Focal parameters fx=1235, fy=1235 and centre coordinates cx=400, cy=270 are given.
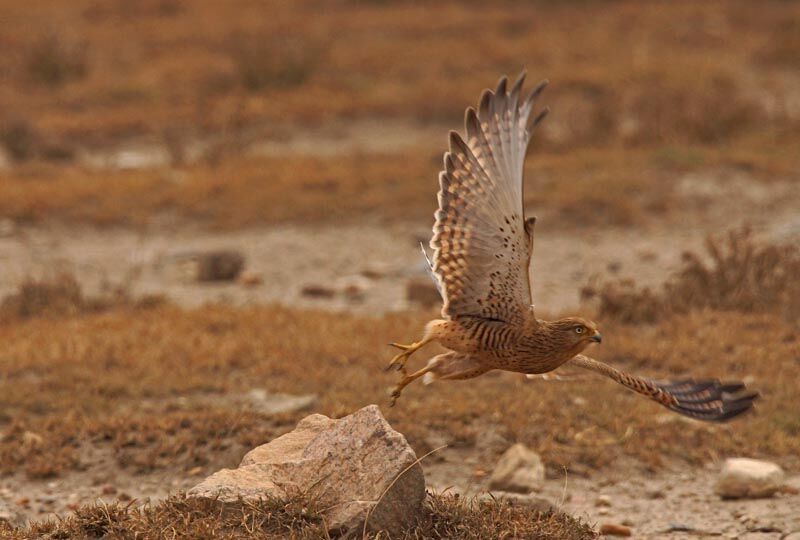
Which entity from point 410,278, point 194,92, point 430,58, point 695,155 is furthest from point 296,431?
point 430,58

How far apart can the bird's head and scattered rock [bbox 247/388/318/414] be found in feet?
8.60

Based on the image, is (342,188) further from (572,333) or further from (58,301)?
(572,333)

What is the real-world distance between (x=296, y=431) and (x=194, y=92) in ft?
44.3

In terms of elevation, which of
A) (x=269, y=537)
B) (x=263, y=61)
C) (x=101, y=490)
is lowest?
(x=101, y=490)

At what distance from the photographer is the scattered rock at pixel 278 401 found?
7.48 metres

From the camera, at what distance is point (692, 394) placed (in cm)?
582

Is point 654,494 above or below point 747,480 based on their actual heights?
below

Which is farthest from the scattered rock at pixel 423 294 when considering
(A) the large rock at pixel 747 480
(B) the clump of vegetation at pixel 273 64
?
(B) the clump of vegetation at pixel 273 64

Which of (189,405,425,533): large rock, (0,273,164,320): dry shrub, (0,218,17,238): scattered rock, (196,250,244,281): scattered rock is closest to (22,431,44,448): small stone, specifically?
(189,405,425,533): large rock

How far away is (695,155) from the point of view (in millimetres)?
14383

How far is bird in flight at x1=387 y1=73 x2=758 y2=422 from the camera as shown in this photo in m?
5.12

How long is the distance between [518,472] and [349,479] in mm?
1859

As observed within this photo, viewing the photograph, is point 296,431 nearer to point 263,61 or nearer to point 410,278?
point 410,278

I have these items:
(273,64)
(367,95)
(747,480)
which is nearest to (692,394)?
(747,480)
